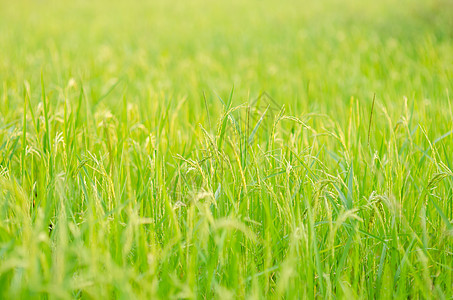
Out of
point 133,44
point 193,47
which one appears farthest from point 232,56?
point 133,44

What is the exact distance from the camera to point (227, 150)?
220 centimetres

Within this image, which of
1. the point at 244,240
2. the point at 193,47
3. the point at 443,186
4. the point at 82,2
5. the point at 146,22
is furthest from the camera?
the point at 82,2

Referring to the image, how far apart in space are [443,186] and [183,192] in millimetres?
938

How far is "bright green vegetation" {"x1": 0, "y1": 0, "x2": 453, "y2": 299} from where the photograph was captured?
1162 millimetres

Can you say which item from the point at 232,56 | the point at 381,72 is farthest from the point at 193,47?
the point at 381,72

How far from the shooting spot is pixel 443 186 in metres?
1.62

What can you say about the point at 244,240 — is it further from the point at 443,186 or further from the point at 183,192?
the point at 443,186

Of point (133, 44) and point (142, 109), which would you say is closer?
point (142, 109)

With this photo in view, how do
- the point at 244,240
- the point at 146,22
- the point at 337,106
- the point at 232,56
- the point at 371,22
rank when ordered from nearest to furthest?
the point at 244,240, the point at 337,106, the point at 232,56, the point at 371,22, the point at 146,22

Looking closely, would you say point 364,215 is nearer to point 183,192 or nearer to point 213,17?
point 183,192

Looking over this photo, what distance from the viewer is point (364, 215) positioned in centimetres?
147

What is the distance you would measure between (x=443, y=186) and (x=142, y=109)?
1.75m

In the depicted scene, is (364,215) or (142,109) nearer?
(364,215)

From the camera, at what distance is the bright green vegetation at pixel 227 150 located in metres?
1.16
